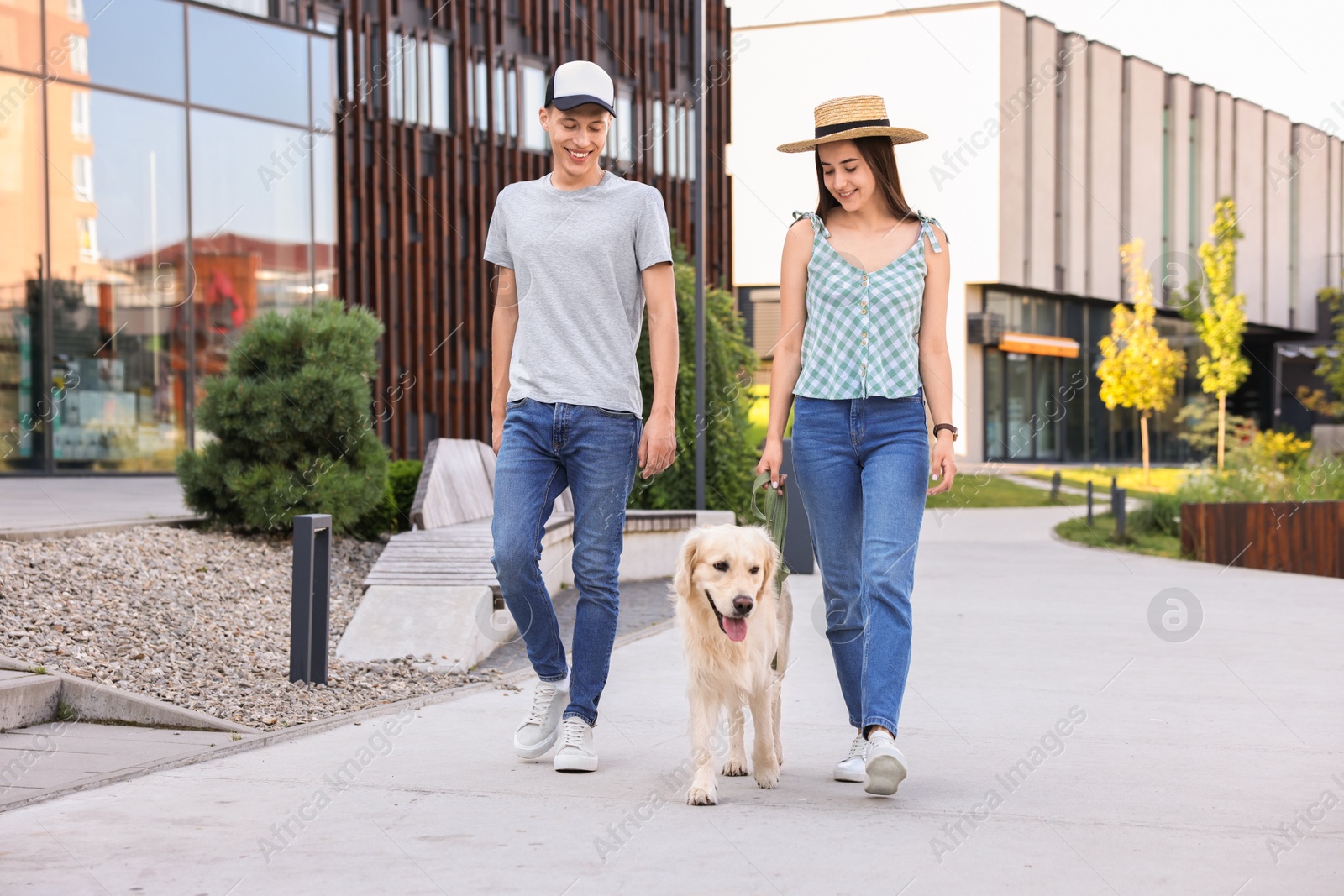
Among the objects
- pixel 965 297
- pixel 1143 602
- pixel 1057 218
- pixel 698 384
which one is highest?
pixel 1057 218

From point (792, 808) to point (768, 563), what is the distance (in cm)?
76

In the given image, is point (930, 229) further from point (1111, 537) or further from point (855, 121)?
point (1111, 537)

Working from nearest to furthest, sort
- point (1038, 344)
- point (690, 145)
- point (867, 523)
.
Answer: point (867, 523), point (690, 145), point (1038, 344)

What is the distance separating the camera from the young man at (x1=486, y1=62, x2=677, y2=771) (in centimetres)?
468

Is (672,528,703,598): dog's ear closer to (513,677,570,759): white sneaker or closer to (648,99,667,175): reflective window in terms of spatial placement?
(513,677,570,759): white sneaker

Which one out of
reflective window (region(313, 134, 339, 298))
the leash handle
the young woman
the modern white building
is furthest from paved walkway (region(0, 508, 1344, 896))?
the modern white building

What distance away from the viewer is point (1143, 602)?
10.8 metres

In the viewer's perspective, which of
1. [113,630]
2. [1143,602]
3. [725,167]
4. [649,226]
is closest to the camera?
[649,226]

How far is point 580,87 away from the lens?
467 cm

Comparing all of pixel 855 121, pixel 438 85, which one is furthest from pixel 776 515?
pixel 438 85

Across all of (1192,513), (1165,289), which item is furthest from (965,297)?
(1192,513)

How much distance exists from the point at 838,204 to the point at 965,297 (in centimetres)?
3980

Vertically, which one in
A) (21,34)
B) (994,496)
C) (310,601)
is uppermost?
(21,34)

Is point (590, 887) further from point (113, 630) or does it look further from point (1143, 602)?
point (1143, 602)
